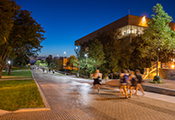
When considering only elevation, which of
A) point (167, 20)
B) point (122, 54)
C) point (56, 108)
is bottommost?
point (56, 108)

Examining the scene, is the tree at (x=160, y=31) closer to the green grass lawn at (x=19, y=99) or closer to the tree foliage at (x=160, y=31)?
the tree foliage at (x=160, y=31)

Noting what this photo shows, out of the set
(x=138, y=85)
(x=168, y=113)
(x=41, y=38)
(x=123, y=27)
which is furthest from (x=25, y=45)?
(x=123, y=27)

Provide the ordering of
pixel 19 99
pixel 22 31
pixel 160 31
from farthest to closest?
pixel 22 31, pixel 160 31, pixel 19 99

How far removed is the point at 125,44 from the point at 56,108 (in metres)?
30.3

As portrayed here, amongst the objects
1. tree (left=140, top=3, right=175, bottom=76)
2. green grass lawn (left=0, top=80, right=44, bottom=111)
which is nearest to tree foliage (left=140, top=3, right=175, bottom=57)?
tree (left=140, top=3, right=175, bottom=76)

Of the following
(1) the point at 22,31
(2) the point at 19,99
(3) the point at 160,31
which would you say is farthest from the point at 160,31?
(1) the point at 22,31

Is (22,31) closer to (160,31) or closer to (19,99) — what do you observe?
(19,99)

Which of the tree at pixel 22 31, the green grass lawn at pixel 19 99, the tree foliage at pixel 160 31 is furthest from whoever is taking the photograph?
the tree at pixel 22 31

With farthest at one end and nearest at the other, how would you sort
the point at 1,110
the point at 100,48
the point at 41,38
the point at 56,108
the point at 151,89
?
the point at 100,48, the point at 41,38, the point at 151,89, the point at 56,108, the point at 1,110

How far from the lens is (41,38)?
963 inches

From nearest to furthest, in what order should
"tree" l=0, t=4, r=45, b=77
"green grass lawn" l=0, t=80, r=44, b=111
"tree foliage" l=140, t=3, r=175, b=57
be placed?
"green grass lawn" l=0, t=80, r=44, b=111
"tree foliage" l=140, t=3, r=175, b=57
"tree" l=0, t=4, r=45, b=77

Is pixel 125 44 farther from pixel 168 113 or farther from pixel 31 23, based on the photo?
pixel 168 113

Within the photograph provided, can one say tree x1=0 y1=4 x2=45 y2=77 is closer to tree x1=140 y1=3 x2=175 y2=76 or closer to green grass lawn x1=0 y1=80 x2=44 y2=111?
green grass lawn x1=0 y1=80 x2=44 y2=111

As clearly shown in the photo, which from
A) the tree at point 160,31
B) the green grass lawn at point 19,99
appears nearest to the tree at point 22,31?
the green grass lawn at point 19,99
